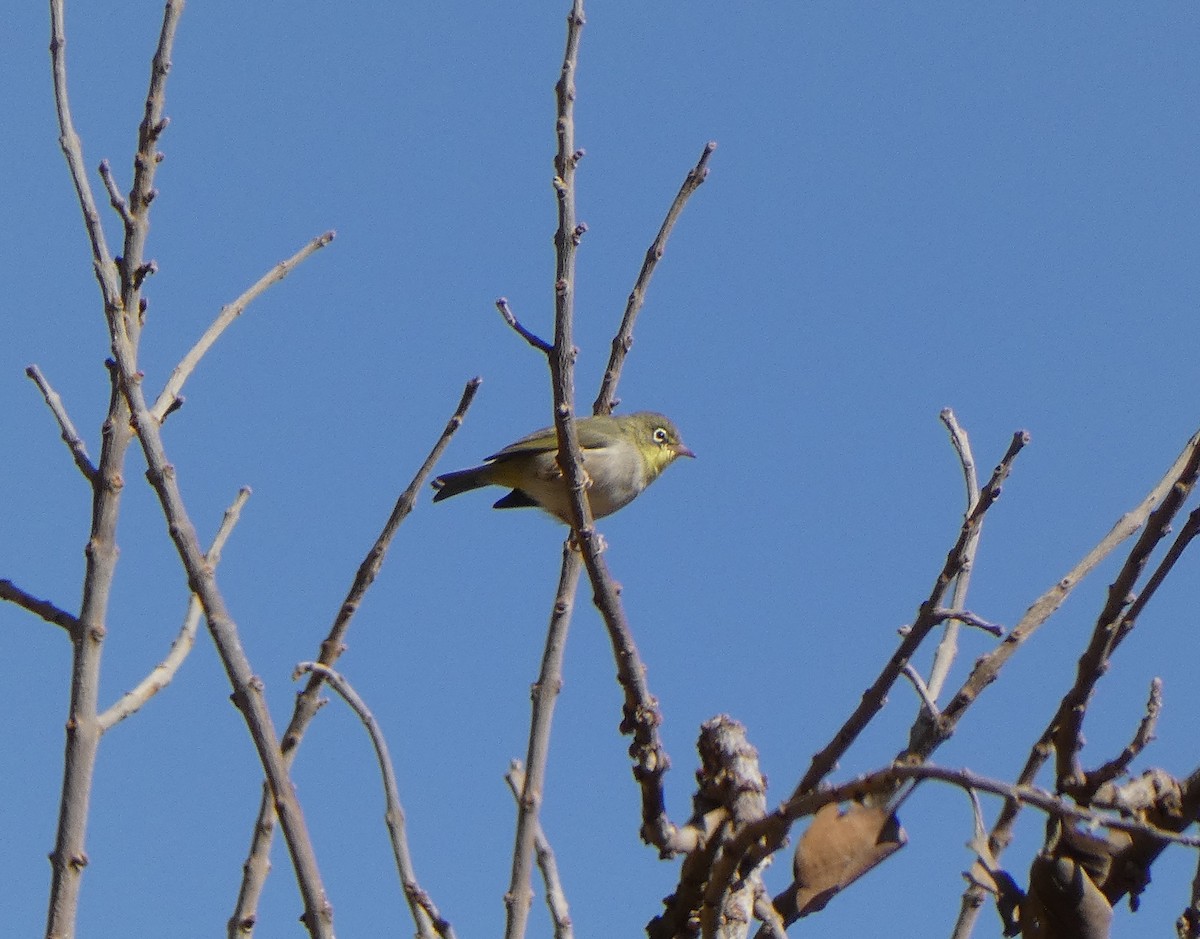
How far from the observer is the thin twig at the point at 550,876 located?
2.92m

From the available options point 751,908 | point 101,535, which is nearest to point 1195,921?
point 751,908

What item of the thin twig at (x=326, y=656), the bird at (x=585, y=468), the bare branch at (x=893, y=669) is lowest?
the bare branch at (x=893, y=669)

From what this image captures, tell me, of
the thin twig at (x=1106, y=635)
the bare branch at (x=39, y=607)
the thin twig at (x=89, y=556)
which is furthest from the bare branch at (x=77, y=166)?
the thin twig at (x=1106, y=635)

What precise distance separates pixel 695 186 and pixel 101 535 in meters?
1.84

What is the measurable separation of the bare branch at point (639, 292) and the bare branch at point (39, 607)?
1.56 metres

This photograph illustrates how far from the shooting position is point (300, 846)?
7.27 feet

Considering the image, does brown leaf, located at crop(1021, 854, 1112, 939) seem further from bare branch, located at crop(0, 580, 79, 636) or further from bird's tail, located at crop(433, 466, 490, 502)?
bird's tail, located at crop(433, 466, 490, 502)

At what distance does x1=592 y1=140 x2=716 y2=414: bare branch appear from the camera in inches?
144

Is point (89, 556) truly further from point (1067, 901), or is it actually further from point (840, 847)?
point (1067, 901)

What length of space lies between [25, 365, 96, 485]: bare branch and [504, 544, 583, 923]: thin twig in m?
1.01

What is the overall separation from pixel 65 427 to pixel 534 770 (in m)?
1.29

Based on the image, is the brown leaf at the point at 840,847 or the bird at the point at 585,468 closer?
the brown leaf at the point at 840,847

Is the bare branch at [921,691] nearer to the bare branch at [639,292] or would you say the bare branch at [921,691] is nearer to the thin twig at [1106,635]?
the thin twig at [1106,635]

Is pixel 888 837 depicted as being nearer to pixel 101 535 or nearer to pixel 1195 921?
pixel 1195 921
